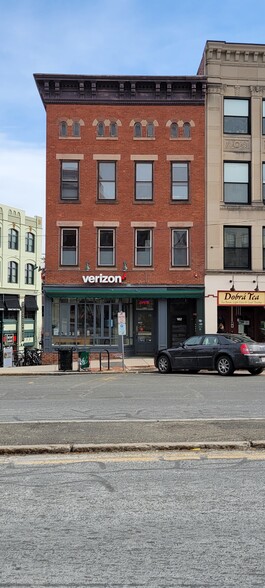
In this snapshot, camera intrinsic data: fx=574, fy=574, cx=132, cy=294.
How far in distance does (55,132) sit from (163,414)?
66.7ft

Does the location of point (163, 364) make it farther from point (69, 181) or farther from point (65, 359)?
point (69, 181)

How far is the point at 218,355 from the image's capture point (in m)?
19.5

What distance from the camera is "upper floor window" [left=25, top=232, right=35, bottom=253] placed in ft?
183

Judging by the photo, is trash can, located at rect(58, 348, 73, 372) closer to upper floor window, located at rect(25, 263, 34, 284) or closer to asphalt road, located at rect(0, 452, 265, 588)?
asphalt road, located at rect(0, 452, 265, 588)

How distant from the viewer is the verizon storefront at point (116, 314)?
2723 centimetres

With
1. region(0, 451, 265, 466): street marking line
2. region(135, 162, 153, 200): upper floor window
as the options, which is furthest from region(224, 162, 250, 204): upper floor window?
region(0, 451, 265, 466): street marking line

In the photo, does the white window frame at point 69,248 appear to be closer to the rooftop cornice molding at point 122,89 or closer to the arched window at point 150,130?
the arched window at point 150,130

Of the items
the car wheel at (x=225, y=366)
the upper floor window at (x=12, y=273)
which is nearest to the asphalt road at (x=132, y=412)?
the car wheel at (x=225, y=366)

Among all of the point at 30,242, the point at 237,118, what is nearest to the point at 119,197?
the point at 237,118

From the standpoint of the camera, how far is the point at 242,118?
2802cm

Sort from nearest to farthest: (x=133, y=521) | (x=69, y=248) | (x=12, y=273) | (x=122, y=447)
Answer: (x=133, y=521) → (x=122, y=447) → (x=69, y=248) → (x=12, y=273)

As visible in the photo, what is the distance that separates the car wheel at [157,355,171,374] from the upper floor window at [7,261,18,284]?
34.5 metres

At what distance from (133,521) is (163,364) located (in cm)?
1631

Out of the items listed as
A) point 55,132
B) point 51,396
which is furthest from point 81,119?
point 51,396
